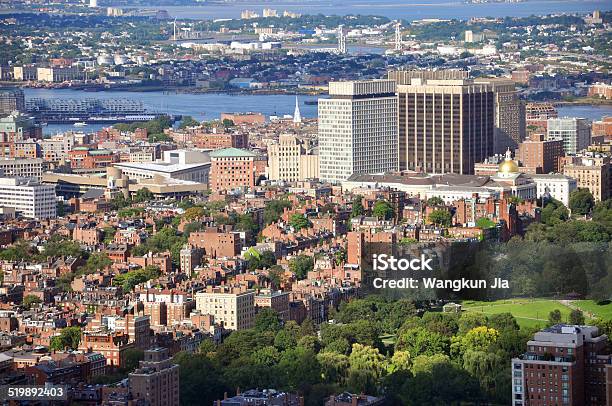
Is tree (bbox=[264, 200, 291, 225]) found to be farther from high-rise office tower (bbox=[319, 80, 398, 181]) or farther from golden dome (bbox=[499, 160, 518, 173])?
high-rise office tower (bbox=[319, 80, 398, 181])

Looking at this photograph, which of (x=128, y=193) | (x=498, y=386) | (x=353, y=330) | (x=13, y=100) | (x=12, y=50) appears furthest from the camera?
(x=12, y=50)

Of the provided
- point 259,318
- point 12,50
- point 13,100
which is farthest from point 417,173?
point 12,50

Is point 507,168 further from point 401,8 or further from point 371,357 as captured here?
point 401,8

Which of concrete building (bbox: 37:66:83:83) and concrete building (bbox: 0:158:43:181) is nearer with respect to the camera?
concrete building (bbox: 0:158:43:181)

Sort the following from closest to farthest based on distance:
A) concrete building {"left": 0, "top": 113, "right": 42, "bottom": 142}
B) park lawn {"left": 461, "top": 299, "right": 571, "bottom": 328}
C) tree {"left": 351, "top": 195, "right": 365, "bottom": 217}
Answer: park lawn {"left": 461, "top": 299, "right": 571, "bottom": 328}, tree {"left": 351, "top": 195, "right": 365, "bottom": 217}, concrete building {"left": 0, "top": 113, "right": 42, "bottom": 142}

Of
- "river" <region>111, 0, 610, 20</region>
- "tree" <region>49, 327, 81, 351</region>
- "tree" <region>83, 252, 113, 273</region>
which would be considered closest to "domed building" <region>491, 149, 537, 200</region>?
"tree" <region>83, 252, 113, 273</region>

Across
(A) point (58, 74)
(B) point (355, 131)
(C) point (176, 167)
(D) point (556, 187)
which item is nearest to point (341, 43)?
(A) point (58, 74)

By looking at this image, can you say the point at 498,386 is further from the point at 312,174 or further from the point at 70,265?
the point at 312,174
